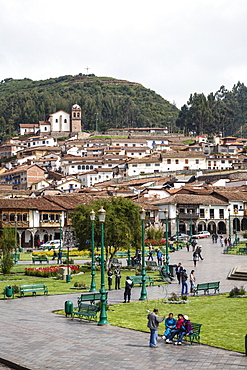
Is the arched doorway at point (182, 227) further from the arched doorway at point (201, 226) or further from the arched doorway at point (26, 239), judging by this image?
the arched doorway at point (26, 239)

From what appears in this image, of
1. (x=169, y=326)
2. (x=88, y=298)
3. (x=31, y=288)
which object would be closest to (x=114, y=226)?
(x=31, y=288)

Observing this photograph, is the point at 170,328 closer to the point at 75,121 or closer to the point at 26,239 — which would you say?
the point at 26,239

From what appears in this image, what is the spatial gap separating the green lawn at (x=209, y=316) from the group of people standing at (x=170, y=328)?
0.62m

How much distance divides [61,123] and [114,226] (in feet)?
426

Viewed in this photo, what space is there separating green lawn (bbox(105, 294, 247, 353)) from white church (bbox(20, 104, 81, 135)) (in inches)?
5644

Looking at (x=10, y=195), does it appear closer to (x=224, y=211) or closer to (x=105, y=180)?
(x=105, y=180)

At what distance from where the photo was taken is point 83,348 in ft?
53.2

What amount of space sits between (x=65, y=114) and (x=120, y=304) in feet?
488

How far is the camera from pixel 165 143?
15562cm

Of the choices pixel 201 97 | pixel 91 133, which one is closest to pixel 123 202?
pixel 91 133

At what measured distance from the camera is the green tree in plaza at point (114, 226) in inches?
1654

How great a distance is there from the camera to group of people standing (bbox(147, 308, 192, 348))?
1628 centimetres

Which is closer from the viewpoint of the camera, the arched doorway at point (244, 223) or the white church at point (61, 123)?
the arched doorway at point (244, 223)

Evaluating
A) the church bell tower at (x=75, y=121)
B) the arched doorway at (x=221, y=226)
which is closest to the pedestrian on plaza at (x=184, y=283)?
the arched doorway at (x=221, y=226)
